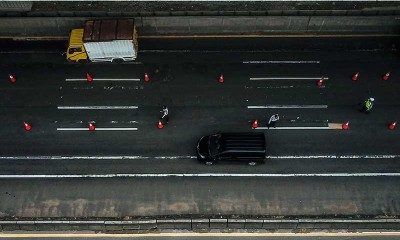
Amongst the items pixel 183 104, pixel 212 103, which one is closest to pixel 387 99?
pixel 212 103

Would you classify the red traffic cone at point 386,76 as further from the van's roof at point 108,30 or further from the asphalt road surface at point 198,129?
the van's roof at point 108,30

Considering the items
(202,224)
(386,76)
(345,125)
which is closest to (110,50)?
(202,224)

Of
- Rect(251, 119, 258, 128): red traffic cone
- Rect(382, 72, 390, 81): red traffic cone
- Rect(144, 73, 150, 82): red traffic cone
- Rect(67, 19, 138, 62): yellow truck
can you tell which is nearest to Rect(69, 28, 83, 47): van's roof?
Rect(67, 19, 138, 62): yellow truck

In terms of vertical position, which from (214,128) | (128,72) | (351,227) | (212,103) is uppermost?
(128,72)

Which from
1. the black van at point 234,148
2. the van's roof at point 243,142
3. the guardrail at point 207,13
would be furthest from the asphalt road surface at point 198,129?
the guardrail at point 207,13

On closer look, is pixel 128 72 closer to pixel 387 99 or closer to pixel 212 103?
pixel 212 103

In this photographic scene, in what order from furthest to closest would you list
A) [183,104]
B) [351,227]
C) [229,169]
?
[183,104], [229,169], [351,227]

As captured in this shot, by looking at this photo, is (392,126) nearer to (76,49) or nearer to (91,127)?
(91,127)

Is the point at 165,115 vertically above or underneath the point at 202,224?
above
